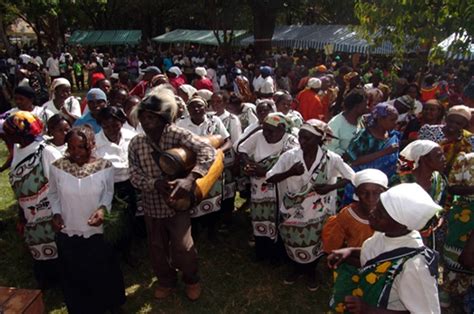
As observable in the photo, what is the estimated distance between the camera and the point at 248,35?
2589 cm

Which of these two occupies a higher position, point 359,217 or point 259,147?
point 259,147

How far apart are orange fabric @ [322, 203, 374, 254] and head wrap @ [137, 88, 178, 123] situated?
1.55 meters

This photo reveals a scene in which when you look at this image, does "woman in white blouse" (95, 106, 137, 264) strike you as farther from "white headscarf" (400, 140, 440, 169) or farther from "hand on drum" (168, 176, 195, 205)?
"white headscarf" (400, 140, 440, 169)

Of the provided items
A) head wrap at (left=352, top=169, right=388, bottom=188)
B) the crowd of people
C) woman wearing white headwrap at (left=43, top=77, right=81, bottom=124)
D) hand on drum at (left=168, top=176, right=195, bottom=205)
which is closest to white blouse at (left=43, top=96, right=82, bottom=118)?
woman wearing white headwrap at (left=43, top=77, right=81, bottom=124)

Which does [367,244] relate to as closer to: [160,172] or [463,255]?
[463,255]

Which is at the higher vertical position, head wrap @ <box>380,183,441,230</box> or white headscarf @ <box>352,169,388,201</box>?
head wrap @ <box>380,183,441,230</box>

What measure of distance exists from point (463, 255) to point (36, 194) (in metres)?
3.75

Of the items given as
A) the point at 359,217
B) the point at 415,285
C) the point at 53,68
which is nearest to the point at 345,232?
the point at 359,217

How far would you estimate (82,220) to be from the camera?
3287 millimetres

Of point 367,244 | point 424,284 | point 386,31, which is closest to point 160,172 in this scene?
point 367,244

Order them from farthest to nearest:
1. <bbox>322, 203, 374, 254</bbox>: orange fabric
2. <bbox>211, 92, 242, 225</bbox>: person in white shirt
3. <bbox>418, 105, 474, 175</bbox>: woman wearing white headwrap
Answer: <bbox>211, 92, 242, 225</bbox>: person in white shirt → <bbox>418, 105, 474, 175</bbox>: woman wearing white headwrap → <bbox>322, 203, 374, 254</bbox>: orange fabric

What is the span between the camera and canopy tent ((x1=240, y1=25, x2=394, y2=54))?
17953 millimetres

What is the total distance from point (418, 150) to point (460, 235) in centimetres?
95

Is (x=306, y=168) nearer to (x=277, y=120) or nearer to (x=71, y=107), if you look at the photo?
(x=277, y=120)
